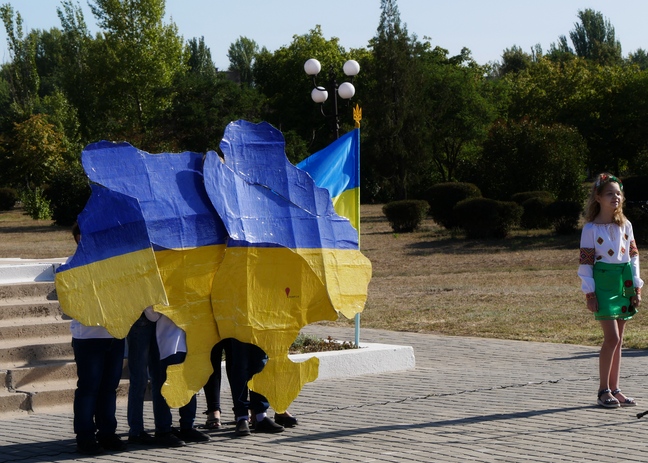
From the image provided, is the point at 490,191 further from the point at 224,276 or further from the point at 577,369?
the point at 224,276

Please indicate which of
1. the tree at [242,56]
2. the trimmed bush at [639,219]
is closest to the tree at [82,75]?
the trimmed bush at [639,219]

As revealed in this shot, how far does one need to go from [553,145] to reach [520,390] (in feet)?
89.5

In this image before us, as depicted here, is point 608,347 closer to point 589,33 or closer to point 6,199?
point 6,199

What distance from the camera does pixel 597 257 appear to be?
7621 millimetres

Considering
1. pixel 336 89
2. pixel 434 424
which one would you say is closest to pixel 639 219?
pixel 336 89

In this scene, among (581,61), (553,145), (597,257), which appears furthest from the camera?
(581,61)

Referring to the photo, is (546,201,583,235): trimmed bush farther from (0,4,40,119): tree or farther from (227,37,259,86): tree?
(227,37,259,86): tree

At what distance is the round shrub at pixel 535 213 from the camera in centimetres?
3067

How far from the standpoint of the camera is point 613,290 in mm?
7551

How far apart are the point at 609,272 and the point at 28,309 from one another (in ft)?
17.4

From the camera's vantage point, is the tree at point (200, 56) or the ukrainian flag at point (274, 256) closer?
the ukrainian flag at point (274, 256)

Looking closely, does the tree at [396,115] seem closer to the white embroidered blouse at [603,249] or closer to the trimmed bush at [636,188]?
the trimmed bush at [636,188]

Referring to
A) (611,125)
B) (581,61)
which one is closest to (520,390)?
(611,125)

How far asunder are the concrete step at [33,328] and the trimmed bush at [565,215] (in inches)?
885
